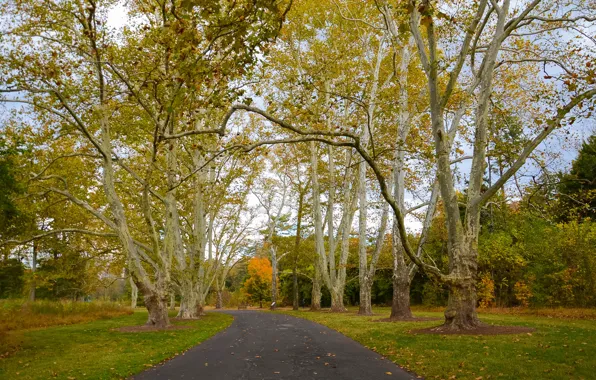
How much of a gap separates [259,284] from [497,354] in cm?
4429

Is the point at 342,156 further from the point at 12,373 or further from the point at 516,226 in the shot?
the point at 12,373

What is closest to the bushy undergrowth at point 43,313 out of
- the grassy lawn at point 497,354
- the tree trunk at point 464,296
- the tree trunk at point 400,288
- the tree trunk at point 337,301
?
the grassy lawn at point 497,354

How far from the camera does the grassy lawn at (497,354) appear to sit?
6.30 m

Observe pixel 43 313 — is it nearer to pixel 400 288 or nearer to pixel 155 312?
pixel 155 312

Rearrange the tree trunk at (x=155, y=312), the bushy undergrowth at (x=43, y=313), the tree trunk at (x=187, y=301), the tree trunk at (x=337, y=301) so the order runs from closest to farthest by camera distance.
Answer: the tree trunk at (x=155, y=312) → the bushy undergrowth at (x=43, y=313) → the tree trunk at (x=187, y=301) → the tree trunk at (x=337, y=301)

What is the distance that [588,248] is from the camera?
17.1 metres

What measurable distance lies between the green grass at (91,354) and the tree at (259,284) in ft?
121

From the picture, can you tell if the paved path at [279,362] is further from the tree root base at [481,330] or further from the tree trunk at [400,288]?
the tree trunk at [400,288]

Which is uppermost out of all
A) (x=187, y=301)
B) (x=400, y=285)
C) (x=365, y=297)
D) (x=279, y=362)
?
(x=400, y=285)

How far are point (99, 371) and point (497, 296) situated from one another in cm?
2549

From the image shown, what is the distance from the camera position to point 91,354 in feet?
29.5

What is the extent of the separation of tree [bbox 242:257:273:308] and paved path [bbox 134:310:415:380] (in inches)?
1540

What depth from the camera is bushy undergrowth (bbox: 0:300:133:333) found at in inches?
626

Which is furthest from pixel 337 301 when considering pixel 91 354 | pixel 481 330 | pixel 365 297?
pixel 91 354
